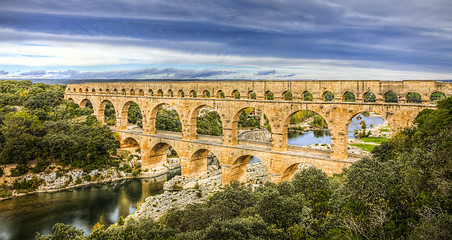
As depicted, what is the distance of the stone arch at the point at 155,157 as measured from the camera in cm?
2872

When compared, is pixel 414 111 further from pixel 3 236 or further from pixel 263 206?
pixel 3 236

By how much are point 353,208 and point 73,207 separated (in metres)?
18.9

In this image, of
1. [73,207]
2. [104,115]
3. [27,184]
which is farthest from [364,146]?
[27,184]

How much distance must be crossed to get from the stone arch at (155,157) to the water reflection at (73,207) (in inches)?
90.9

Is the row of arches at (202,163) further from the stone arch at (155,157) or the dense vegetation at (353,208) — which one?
the dense vegetation at (353,208)

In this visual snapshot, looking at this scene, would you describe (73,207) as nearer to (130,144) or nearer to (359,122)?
(130,144)

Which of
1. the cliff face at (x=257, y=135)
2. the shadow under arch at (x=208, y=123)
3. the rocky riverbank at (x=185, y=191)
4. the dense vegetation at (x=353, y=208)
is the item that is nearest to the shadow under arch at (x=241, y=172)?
the rocky riverbank at (x=185, y=191)

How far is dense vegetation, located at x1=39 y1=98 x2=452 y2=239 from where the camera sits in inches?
341

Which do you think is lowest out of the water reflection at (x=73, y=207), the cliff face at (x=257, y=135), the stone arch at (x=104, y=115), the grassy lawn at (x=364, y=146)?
the water reflection at (x=73, y=207)

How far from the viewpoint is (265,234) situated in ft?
34.6

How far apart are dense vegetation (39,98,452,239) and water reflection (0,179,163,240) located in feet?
26.7

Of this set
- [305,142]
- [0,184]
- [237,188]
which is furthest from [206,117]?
[237,188]

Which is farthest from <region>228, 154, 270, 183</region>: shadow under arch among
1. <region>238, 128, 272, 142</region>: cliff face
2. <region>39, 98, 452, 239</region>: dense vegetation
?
<region>238, 128, 272, 142</region>: cliff face

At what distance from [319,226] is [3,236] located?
17.1 m
